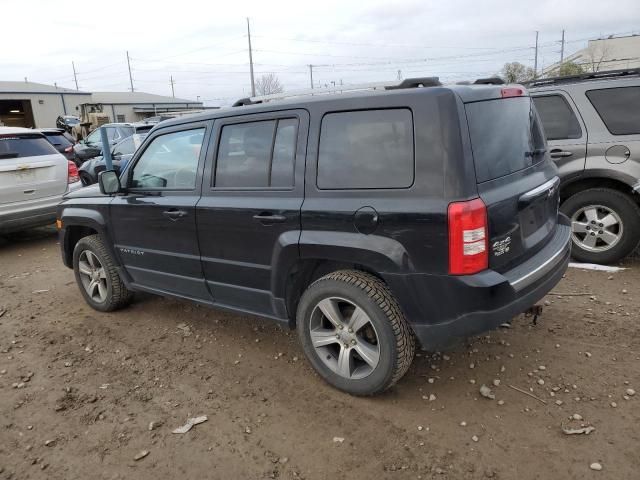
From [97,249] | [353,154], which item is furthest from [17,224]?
[353,154]

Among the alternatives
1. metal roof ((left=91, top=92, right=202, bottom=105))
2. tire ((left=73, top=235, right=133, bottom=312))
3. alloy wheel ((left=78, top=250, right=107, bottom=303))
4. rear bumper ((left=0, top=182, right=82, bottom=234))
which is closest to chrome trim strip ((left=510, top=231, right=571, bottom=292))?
tire ((left=73, top=235, right=133, bottom=312))

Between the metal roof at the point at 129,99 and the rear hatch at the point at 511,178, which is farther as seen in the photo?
the metal roof at the point at 129,99

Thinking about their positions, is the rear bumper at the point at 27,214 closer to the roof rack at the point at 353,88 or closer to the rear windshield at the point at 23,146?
the rear windshield at the point at 23,146

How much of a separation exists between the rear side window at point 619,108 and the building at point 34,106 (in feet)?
149

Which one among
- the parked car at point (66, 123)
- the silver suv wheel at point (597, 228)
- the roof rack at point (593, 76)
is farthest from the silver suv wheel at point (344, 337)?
the parked car at point (66, 123)

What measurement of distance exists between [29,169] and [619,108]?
7803mm

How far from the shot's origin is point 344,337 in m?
3.08

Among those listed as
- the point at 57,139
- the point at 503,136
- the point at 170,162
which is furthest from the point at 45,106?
the point at 503,136

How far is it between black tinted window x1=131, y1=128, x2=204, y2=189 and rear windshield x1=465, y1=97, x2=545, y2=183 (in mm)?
2001

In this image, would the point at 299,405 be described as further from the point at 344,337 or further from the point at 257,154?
the point at 257,154

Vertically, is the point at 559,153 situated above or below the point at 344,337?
above

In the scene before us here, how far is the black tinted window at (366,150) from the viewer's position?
267 centimetres

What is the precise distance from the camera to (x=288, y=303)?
3293mm

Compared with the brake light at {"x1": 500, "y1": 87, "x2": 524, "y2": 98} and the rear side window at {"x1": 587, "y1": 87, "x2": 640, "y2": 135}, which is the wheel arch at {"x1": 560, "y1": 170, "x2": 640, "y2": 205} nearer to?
the rear side window at {"x1": 587, "y1": 87, "x2": 640, "y2": 135}
